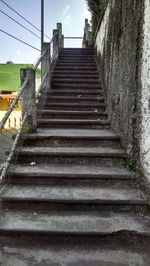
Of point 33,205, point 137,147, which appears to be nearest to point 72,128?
point 137,147

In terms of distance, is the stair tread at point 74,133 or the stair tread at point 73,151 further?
the stair tread at point 74,133

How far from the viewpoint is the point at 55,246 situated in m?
3.42

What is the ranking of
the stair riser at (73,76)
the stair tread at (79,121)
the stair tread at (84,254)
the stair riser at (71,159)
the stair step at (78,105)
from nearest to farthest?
the stair tread at (84,254)
the stair riser at (71,159)
the stair tread at (79,121)
the stair step at (78,105)
the stair riser at (73,76)

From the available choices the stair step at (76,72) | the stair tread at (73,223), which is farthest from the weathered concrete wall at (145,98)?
the stair step at (76,72)

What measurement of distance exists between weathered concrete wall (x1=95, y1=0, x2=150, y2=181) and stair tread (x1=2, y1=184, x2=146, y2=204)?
0.40 m

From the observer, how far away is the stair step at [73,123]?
6.40 metres

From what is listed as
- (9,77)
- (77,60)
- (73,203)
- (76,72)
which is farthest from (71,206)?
(9,77)

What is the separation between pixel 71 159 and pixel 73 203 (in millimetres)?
1104

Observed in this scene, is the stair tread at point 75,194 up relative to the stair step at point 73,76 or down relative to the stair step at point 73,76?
down

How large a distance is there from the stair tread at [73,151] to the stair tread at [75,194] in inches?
27.0

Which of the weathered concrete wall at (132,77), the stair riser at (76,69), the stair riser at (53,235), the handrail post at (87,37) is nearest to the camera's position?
the stair riser at (53,235)

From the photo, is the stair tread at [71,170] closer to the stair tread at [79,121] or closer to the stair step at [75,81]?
the stair tread at [79,121]

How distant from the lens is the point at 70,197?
400 centimetres

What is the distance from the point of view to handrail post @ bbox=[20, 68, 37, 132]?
5461 millimetres
